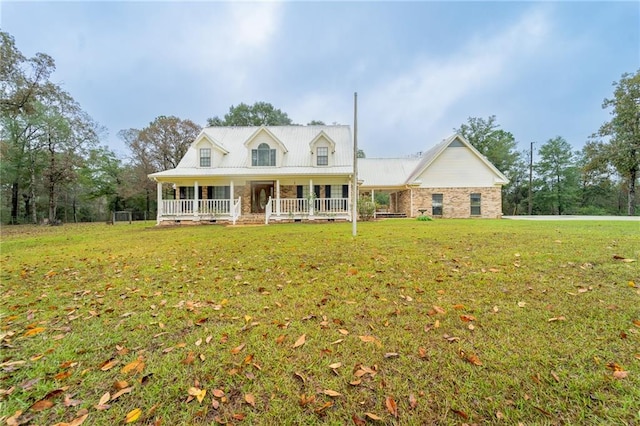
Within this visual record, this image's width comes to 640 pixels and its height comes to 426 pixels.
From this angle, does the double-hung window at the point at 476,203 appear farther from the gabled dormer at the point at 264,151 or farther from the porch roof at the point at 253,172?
the gabled dormer at the point at 264,151

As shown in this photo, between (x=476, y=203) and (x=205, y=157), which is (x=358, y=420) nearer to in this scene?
(x=205, y=157)

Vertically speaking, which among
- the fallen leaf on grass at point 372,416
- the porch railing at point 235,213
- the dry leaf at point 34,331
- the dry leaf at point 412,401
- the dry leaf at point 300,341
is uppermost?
the porch railing at point 235,213

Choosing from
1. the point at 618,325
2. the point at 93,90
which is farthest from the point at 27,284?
the point at 93,90

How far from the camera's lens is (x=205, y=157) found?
17.2m

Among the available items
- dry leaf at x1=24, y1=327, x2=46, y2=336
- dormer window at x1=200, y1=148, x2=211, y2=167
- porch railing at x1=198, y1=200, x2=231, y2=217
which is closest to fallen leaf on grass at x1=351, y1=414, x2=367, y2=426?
dry leaf at x1=24, y1=327, x2=46, y2=336

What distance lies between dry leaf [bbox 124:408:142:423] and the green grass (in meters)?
0.03

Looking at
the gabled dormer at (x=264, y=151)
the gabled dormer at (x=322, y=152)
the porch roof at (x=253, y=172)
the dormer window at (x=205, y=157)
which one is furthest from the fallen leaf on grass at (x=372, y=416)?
the dormer window at (x=205, y=157)

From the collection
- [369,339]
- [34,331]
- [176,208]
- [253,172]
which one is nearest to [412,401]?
[369,339]

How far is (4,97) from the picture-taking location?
1436cm

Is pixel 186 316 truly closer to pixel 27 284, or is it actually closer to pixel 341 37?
pixel 27 284

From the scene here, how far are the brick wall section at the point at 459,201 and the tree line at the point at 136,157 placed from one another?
12716 millimetres

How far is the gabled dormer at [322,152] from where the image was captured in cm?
1664

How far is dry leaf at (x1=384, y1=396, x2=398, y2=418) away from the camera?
65.7 inches

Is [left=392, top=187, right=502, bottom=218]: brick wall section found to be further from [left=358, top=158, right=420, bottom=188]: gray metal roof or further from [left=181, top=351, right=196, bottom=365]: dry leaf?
[left=181, top=351, right=196, bottom=365]: dry leaf
